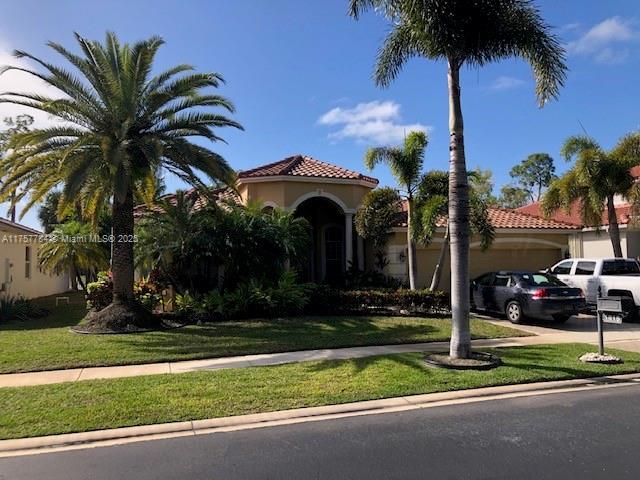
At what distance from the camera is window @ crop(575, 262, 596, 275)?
1695 centimetres

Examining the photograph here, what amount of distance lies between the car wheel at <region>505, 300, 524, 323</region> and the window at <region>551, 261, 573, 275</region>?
3495mm

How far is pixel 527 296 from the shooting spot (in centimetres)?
1483

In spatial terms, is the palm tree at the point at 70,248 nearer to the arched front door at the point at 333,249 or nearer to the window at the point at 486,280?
the arched front door at the point at 333,249

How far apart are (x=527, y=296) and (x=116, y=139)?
11.5 meters

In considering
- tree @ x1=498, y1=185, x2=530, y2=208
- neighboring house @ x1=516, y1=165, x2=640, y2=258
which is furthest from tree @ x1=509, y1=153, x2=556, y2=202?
neighboring house @ x1=516, y1=165, x2=640, y2=258

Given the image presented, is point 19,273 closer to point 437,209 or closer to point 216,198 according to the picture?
point 216,198

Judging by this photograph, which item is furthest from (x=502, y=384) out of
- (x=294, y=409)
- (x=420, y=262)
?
(x=420, y=262)

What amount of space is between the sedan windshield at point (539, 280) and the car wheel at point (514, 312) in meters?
0.71

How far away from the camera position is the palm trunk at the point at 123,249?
46.4 ft

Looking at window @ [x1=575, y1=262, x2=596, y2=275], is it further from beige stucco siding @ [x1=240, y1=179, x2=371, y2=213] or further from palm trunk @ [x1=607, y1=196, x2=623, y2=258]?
beige stucco siding @ [x1=240, y1=179, x2=371, y2=213]

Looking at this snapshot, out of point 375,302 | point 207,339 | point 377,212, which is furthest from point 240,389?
point 377,212

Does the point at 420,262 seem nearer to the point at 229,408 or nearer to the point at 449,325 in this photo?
the point at 449,325

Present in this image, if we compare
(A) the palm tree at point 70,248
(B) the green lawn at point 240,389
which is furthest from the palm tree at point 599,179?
(A) the palm tree at point 70,248

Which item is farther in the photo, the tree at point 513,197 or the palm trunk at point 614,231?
the tree at point 513,197
